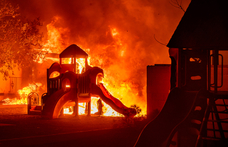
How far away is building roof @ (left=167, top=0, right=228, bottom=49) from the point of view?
21.6 ft

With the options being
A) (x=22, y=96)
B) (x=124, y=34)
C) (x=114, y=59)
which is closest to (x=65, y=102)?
(x=114, y=59)

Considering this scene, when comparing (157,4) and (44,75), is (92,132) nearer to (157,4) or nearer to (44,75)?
(157,4)

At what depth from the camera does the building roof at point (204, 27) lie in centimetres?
657

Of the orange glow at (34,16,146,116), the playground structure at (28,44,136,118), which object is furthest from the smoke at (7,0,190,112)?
the playground structure at (28,44,136,118)

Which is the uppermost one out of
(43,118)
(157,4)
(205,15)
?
(157,4)

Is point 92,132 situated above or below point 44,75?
below

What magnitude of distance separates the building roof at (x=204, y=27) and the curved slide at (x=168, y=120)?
1085 millimetres

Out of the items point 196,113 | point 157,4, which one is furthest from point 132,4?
point 196,113

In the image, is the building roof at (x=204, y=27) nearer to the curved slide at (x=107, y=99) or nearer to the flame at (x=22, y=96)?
the curved slide at (x=107, y=99)

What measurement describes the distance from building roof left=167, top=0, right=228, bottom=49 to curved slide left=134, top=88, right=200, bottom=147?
1.08 m

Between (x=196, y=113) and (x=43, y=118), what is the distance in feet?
29.0

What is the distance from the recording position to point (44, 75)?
89.9 feet

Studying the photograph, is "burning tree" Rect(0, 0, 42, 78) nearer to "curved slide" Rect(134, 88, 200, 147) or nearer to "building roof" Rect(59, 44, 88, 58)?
"building roof" Rect(59, 44, 88, 58)

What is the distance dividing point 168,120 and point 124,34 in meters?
17.3
